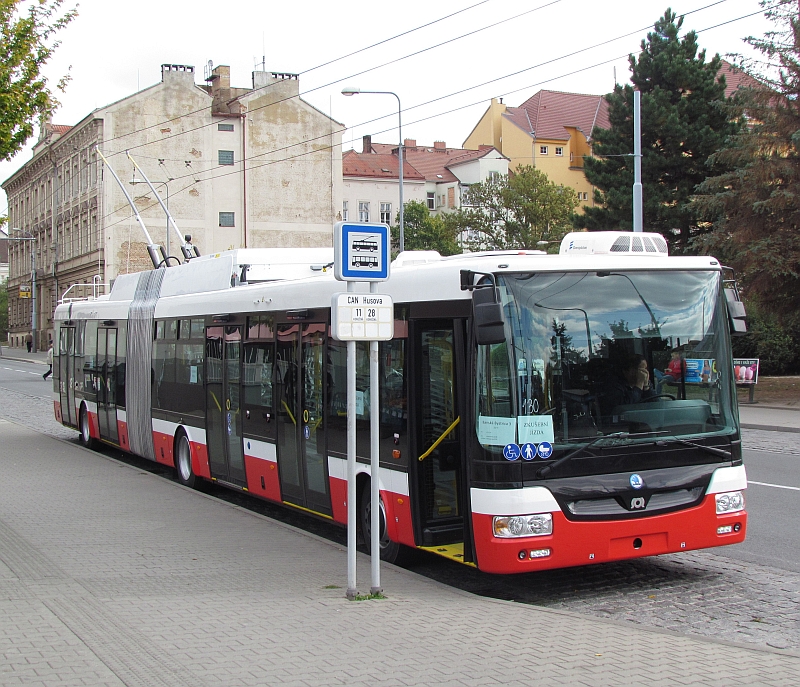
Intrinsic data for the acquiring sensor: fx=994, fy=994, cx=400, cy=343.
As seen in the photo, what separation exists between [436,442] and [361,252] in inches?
66.8

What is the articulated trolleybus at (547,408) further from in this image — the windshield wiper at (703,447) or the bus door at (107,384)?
the bus door at (107,384)

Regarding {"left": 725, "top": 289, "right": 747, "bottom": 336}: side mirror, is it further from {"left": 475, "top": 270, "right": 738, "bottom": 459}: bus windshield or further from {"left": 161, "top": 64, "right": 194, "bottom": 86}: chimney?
{"left": 161, "top": 64, "right": 194, "bottom": 86}: chimney

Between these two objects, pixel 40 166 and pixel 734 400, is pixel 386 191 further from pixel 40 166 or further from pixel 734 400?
pixel 734 400

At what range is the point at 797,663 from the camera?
217 inches

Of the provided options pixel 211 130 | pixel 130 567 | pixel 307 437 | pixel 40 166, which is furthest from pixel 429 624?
pixel 40 166

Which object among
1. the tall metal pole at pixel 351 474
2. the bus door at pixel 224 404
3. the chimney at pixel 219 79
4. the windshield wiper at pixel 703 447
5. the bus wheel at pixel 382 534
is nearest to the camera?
the tall metal pole at pixel 351 474

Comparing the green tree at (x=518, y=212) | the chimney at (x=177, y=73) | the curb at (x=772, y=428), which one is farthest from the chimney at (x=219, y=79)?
the curb at (x=772, y=428)

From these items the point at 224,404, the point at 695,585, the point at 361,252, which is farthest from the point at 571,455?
the point at 224,404

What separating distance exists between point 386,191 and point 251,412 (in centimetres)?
7615

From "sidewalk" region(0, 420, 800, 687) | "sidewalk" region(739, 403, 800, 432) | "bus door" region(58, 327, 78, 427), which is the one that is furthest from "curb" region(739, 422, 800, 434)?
"sidewalk" region(0, 420, 800, 687)

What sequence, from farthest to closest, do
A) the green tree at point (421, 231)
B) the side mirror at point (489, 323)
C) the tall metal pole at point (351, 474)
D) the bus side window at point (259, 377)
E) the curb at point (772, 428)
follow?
the green tree at point (421, 231) < the curb at point (772, 428) < the bus side window at point (259, 377) < the tall metal pole at point (351, 474) < the side mirror at point (489, 323)

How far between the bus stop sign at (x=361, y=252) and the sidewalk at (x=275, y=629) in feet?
7.50

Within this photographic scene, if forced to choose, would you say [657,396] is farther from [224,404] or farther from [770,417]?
[770,417]

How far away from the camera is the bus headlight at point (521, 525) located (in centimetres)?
691
